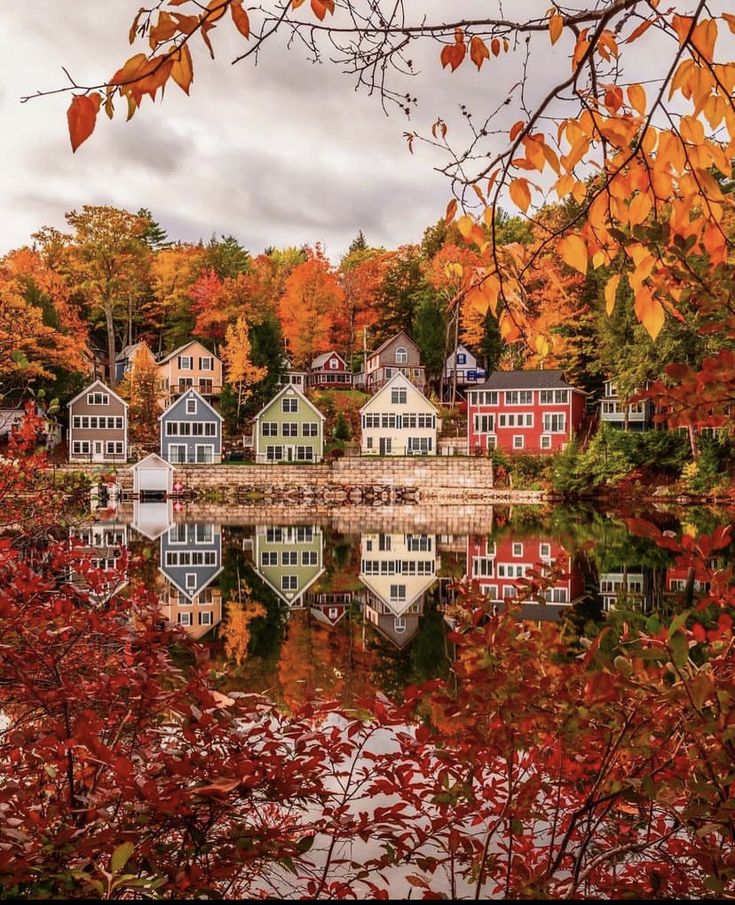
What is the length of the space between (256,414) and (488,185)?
173 feet

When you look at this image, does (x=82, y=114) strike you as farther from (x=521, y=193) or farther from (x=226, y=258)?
(x=226, y=258)

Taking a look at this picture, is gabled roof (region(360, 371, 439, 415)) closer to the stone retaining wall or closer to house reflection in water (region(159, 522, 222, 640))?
the stone retaining wall

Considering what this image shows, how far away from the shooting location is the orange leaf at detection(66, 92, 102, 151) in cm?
152

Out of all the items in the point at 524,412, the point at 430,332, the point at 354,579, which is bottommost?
the point at 354,579

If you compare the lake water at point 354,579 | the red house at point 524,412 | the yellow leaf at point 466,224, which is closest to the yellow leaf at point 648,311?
the yellow leaf at point 466,224

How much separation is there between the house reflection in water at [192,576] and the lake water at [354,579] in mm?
54

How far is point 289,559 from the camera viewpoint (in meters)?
20.4

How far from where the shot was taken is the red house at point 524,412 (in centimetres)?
4931

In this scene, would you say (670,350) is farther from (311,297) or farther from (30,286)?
(30,286)

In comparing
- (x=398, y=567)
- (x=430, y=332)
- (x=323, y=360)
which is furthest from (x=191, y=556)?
(x=323, y=360)

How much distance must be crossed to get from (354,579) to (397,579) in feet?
3.85

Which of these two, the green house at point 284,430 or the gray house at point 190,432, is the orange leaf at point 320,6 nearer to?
the gray house at point 190,432

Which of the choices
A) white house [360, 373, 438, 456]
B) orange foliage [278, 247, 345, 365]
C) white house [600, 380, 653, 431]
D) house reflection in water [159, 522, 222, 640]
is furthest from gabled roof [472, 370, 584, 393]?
house reflection in water [159, 522, 222, 640]

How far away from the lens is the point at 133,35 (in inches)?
67.3
